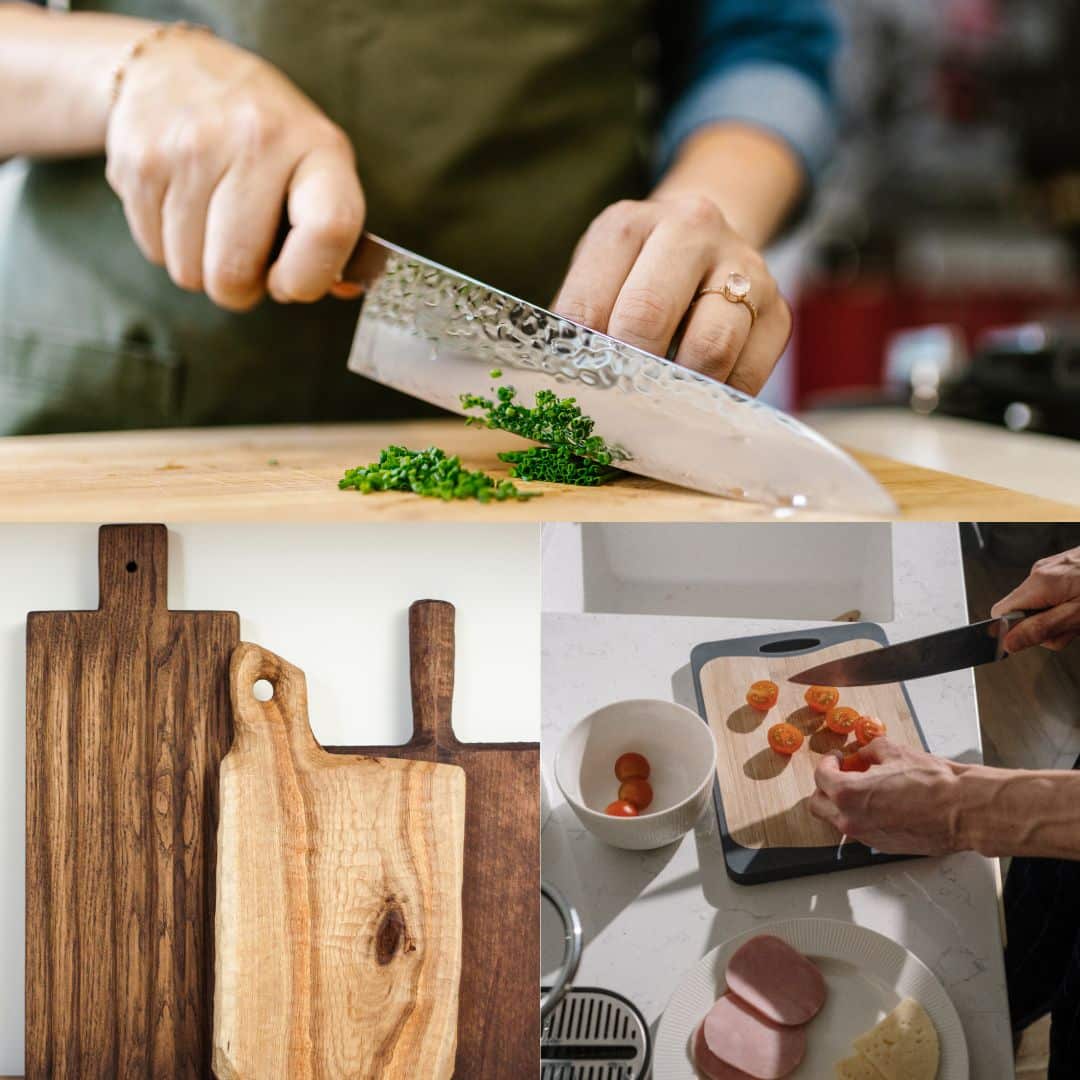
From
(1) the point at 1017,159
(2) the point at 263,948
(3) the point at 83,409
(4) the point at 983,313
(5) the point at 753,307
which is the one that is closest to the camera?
(2) the point at 263,948

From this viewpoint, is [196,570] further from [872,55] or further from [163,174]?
[872,55]

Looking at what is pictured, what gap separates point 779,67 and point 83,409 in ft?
3.19

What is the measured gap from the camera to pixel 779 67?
1.29m

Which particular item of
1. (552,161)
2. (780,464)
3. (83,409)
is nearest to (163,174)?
(83,409)

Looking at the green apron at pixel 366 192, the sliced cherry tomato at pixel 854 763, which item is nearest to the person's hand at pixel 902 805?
the sliced cherry tomato at pixel 854 763

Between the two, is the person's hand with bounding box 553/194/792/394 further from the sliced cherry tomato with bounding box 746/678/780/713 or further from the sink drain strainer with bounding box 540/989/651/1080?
the sink drain strainer with bounding box 540/989/651/1080

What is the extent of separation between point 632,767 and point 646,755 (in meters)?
0.01

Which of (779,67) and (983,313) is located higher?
(983,313)

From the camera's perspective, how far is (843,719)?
0.68 meters

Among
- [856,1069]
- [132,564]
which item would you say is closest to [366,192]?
[132,564]

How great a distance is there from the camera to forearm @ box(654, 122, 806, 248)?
1.15 m

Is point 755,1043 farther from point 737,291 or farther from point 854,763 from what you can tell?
point 737,291

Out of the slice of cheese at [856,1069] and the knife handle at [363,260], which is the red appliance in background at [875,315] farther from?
the slice of cheese at [856,1069]

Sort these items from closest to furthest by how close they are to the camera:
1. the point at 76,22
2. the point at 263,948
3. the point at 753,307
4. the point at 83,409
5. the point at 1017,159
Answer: the point at 263,948 < the point at 753,307 < the point at 76,22 < the point at 83,409 < the point at 1017,159
